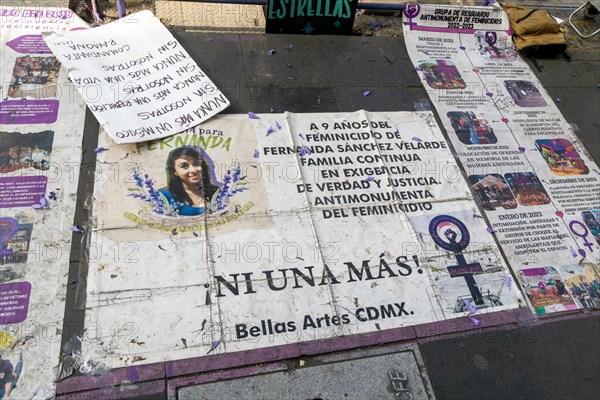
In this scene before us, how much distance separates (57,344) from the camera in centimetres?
287

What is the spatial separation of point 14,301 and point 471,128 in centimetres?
423

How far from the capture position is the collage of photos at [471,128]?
179 inches

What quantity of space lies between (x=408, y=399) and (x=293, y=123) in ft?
8.25

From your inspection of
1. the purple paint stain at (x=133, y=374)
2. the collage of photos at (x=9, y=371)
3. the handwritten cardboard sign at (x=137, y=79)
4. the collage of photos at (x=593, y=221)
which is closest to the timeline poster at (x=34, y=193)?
the collage of photos at (x=9, y=371)

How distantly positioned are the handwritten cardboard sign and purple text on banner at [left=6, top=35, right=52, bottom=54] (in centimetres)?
17

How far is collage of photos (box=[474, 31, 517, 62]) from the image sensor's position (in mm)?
5426

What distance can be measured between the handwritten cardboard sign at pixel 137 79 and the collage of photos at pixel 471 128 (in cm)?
233

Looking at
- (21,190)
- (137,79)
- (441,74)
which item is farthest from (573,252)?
(21,190)

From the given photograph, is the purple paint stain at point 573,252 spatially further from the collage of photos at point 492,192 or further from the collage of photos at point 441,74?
the collage of photos at point 441,74

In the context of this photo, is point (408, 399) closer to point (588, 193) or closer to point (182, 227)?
point (182, 227)

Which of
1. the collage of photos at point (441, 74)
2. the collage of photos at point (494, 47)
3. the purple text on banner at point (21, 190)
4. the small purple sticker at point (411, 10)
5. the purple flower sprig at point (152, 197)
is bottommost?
the purple flower sprig at point (152, 197)

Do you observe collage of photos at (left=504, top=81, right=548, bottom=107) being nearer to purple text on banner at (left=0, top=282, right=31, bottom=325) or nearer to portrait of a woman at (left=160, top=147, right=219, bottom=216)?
portrait of a woman at (left=160, top=147, right=219, bottom=216)

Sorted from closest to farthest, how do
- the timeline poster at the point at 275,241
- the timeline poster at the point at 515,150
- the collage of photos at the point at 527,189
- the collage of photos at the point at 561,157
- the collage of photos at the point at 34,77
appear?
1. the timeline poster at the point at 275,241
2. the timeline poster at the point at 515,150
3. the collage of photos at the point at 34,77
4. the collage of photos at the point at 527,189
5. the collage of photos at the point at 561,157

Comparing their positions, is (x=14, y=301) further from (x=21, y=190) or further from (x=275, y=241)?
(x=275, y=241)
